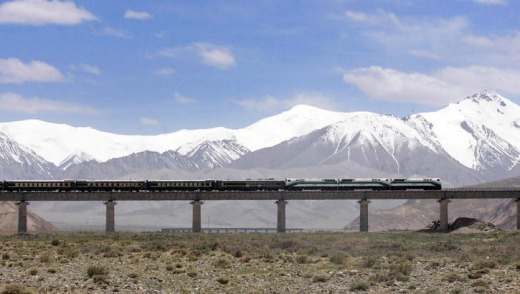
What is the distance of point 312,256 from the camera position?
5997 cm

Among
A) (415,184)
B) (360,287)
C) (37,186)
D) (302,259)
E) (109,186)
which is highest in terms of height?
(415,184)

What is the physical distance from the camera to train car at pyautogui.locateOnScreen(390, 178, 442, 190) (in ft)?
395

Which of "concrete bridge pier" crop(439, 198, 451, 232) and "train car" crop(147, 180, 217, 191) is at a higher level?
"train car" crop(147, 180, 217, 191)

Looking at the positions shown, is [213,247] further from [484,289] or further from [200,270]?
[484,289]

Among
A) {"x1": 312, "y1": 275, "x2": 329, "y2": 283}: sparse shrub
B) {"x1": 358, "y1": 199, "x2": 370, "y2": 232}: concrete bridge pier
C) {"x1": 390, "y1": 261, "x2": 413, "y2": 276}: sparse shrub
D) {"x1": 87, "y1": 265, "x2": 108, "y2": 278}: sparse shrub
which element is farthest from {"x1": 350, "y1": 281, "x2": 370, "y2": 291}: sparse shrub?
{"x1": 358, "y1": 199, "x2": 370, "y2": 232}: concrete bridge pier

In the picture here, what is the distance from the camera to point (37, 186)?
4537 inches

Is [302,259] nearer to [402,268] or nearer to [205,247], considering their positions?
[402,268]

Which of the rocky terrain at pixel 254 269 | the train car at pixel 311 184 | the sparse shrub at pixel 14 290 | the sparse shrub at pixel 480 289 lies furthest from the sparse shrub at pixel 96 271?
the train car at pixel 311 184

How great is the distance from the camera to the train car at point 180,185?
117 m

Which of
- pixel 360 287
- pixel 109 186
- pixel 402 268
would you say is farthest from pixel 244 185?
pixel 360 287

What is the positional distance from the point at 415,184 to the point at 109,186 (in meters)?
46.2

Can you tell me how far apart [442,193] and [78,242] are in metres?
66.5

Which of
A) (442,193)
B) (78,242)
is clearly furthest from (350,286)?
(442,193)

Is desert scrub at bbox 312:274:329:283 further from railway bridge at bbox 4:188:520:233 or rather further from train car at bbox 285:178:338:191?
train car at bbox 285:178:338:191
